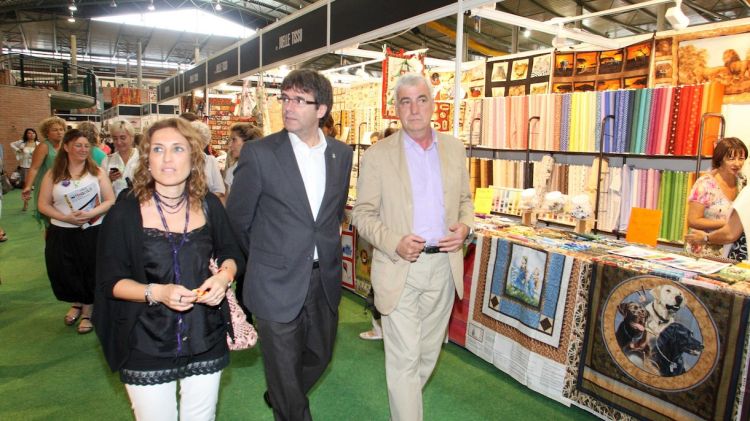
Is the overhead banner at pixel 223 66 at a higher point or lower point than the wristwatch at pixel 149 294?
higher

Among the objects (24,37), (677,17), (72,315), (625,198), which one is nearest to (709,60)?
(677,17)

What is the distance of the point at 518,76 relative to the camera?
5.05m

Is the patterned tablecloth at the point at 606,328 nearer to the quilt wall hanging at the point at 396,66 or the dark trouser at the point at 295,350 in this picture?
the dark trouser at the point at 295,350

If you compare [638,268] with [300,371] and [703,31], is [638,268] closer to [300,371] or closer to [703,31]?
[300,371]

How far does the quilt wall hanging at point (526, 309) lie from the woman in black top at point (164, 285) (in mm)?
1957

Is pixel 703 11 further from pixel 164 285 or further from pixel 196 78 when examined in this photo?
pixel 164 285

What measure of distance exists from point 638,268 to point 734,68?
7.60 ft

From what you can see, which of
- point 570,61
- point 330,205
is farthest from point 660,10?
point 330,205

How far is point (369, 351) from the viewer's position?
3.69 metres

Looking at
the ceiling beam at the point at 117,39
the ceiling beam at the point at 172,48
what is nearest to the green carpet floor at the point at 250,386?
the ceiling beam at the point at 117,39

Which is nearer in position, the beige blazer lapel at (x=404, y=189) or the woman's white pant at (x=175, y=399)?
the woman's white pant at (x=175, y=399)

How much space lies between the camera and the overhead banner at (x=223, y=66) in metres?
8.13

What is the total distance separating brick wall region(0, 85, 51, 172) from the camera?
15.4 m

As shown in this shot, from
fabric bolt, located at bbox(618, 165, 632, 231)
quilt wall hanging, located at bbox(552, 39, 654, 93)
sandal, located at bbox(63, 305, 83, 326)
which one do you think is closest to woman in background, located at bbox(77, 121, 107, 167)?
sandal, located at bbox(63, 305, 83, 326)
